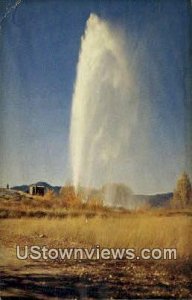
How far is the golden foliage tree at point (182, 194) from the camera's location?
1.15m

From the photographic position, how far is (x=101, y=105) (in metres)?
1.17

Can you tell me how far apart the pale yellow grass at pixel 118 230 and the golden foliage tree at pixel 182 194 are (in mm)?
25

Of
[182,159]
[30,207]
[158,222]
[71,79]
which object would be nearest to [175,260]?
[158,222]

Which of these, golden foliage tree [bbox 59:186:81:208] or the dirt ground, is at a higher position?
golden foliage tree [bbox 59:186:81:208]

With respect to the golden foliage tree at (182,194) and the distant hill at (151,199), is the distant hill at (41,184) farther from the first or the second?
the golden foliage tree at (182,194)

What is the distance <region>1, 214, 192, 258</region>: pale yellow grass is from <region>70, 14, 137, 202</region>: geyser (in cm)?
9

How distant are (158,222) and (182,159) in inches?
5.4

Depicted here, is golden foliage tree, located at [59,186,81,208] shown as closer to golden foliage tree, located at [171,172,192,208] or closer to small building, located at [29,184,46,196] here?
small building, located at [29,184,46,196]

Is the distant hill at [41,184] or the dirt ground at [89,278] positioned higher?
the distant hill at [41,184]

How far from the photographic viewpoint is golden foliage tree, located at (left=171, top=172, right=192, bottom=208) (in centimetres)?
115

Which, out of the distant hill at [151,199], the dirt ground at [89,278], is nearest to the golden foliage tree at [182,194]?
the distant hill at [151,199]

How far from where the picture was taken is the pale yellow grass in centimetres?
115

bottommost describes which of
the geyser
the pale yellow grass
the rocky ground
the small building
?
the rocky ground

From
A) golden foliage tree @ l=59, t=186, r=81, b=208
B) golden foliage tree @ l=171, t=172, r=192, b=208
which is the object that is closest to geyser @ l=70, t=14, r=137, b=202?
golden foliage tree @ l=59, t=186, r=81, b=208
